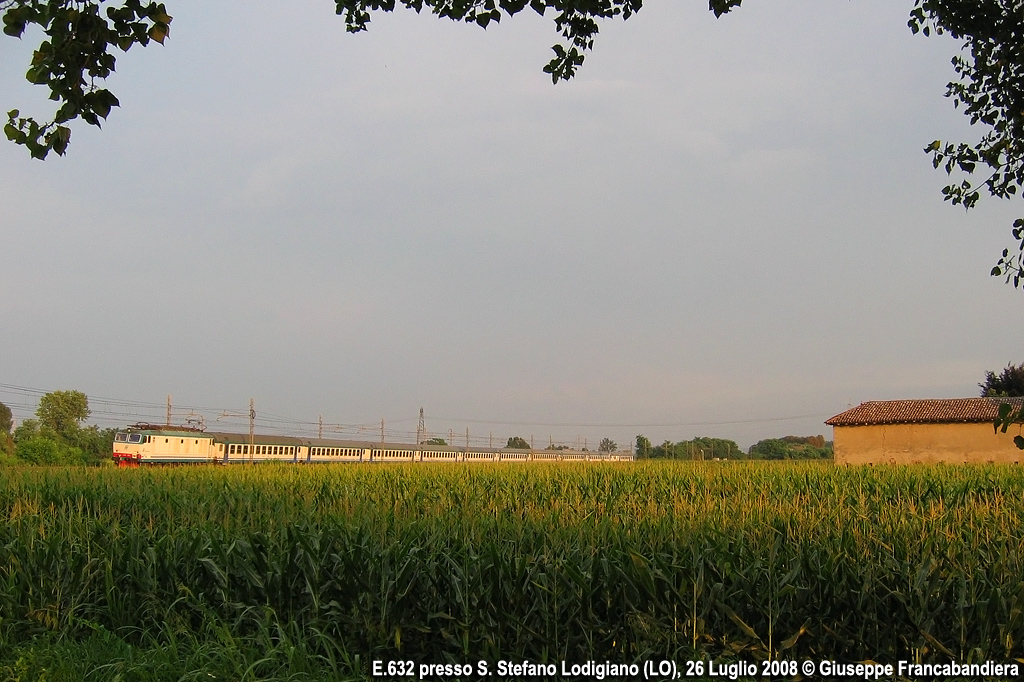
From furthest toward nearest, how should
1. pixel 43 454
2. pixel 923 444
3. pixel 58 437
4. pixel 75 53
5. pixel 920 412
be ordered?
1. pixel 58 437
2. pixel 43 454
3. pixel 920 412
4. pixel 923 444
5. pixel 75 53

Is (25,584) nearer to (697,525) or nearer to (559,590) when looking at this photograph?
(559,590)

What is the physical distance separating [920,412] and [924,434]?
7.25 feet

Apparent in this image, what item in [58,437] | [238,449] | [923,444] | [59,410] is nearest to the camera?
[923,444]

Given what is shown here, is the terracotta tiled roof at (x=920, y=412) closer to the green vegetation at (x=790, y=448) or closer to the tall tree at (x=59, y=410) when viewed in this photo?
the green vegetation at (x=790, y=448)

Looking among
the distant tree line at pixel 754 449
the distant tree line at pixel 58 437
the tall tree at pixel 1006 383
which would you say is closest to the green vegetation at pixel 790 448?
the distant tree line at pixel 754 449

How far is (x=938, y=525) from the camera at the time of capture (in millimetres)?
8156

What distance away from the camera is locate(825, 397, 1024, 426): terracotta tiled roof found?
32.9 metres

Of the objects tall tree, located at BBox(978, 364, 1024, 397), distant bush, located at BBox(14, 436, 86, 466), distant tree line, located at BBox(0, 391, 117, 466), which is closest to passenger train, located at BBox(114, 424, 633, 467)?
distant tree line, located at BBox(0, 391, 117, 466)

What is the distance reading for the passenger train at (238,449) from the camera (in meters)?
39.6

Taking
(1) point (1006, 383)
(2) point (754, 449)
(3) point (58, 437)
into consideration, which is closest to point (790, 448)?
(2) point (754, 449)

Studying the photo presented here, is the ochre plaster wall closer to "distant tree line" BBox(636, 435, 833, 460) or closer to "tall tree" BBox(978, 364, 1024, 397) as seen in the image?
"tall tree" BBox(978, 364, 1024, 397)

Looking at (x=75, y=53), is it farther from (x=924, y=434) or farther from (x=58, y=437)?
(x=58, y=437)

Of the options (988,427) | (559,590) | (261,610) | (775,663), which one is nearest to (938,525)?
(775,663)

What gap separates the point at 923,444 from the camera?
33.0 meters
